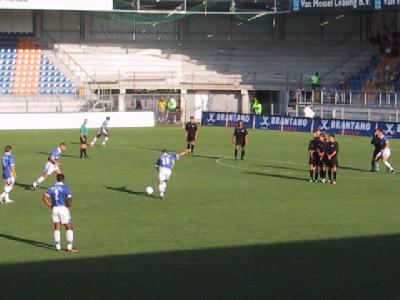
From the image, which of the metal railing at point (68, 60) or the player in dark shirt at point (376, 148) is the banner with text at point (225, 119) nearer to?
the metal railing at point (68, 60)

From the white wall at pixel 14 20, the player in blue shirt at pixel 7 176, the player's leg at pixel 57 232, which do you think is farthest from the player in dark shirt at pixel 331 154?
the white wall at pixel 14 20

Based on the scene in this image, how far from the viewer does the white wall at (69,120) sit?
6269cm

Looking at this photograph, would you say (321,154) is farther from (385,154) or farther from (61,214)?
(61,214)

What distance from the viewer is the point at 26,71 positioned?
70.1 meters

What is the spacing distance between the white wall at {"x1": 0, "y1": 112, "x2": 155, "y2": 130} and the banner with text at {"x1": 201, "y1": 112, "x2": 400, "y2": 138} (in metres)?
4.43

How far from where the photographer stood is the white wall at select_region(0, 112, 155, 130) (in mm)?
62688

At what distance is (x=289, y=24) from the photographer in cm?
7750

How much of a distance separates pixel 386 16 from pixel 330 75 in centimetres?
594

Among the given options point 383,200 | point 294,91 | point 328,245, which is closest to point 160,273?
point 328,245

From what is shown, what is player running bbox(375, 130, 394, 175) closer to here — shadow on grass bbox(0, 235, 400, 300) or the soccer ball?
the soccer ball

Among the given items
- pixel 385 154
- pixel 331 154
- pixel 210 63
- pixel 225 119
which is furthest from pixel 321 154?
pixel 210 63

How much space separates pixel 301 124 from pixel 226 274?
143 ft

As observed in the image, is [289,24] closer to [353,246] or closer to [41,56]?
[41,56]

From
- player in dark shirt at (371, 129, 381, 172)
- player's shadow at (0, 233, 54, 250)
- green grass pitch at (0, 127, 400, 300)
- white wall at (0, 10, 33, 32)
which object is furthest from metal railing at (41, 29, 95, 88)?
player's shadow at (0, 233, 54, 250)
